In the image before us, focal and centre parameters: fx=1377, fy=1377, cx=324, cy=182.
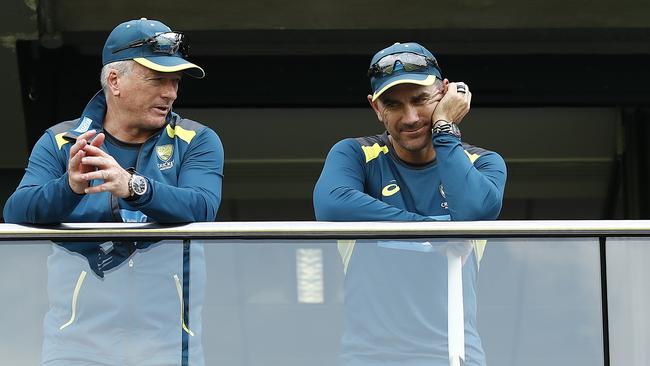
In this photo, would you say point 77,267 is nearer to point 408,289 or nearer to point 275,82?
point 408,289

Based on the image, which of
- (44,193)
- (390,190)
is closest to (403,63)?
(390,190)

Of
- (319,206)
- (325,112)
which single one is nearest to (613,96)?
(325,112)

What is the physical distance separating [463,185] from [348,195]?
1.26ft

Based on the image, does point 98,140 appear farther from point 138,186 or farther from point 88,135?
point 138,186

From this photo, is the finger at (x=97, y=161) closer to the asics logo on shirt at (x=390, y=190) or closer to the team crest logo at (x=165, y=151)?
the team crest logo at (x=165, y=151)

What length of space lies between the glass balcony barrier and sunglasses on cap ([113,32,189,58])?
64 centimetres

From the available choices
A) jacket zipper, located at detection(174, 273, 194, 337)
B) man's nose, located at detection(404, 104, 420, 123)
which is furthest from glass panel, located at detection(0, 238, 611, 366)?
man's nose, located at detection(404, 104, 420, 123)

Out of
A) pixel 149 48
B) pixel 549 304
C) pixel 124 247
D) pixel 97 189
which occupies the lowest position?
pixel 549 304

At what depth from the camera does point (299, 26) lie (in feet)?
32.0

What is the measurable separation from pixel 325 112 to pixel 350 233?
20.9ft

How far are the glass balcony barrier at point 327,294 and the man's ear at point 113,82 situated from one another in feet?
1.69

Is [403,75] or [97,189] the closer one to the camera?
[97,189]

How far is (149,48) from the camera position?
454 centimetres

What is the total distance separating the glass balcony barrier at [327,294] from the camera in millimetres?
4266
